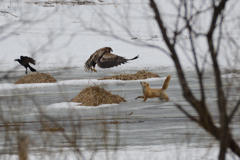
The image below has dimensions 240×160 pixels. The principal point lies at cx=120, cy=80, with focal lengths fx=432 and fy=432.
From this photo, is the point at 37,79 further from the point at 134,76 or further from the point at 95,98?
the point at 95,98

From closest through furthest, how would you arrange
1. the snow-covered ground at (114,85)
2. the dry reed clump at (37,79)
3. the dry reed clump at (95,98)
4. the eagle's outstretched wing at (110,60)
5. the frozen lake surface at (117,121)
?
the snow-covered ground at (114,85), the frozen lake surface at (117,121), the dry reed clump at (95,98), the dry reed clump at (37,79), the eagle's outstretched wing at (110,60)

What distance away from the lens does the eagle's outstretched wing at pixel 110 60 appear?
47.9 ft

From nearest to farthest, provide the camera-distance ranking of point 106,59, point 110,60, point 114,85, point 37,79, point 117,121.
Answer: point 117,121 < point 114,85 < point 37,79 < point 110,60 < point 106,59

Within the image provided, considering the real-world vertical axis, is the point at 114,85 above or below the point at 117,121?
above

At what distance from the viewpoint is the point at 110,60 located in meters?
14.8

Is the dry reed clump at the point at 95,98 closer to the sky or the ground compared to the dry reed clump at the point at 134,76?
closer to the ground

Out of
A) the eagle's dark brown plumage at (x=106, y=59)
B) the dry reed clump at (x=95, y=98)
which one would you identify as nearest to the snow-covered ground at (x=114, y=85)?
the dry reed clump at (x=95, y=98)

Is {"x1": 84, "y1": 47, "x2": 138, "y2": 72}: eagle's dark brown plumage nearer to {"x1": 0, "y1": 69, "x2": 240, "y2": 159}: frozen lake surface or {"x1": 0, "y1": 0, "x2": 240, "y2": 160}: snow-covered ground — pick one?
{"x1": 0, "y1": 0, "x2": 240, "y2": 160}: snow-covered ground

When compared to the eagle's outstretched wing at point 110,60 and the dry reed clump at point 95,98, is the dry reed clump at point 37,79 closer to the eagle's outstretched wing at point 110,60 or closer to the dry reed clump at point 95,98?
the eagle's outstretched wing at point 110,60

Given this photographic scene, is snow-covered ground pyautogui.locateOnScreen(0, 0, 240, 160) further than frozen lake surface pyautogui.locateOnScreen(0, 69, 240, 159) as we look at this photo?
No

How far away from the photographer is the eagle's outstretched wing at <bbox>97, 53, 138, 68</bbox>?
47.9 ft

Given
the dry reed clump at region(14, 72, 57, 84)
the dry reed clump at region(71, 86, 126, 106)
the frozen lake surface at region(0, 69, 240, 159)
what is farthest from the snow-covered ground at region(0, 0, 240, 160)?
the dry reed clump at region(14, 72, 57, 84)

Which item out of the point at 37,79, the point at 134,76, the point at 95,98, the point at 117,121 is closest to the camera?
the point at 117,121

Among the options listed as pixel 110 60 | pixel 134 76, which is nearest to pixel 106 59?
pixel 110 60
